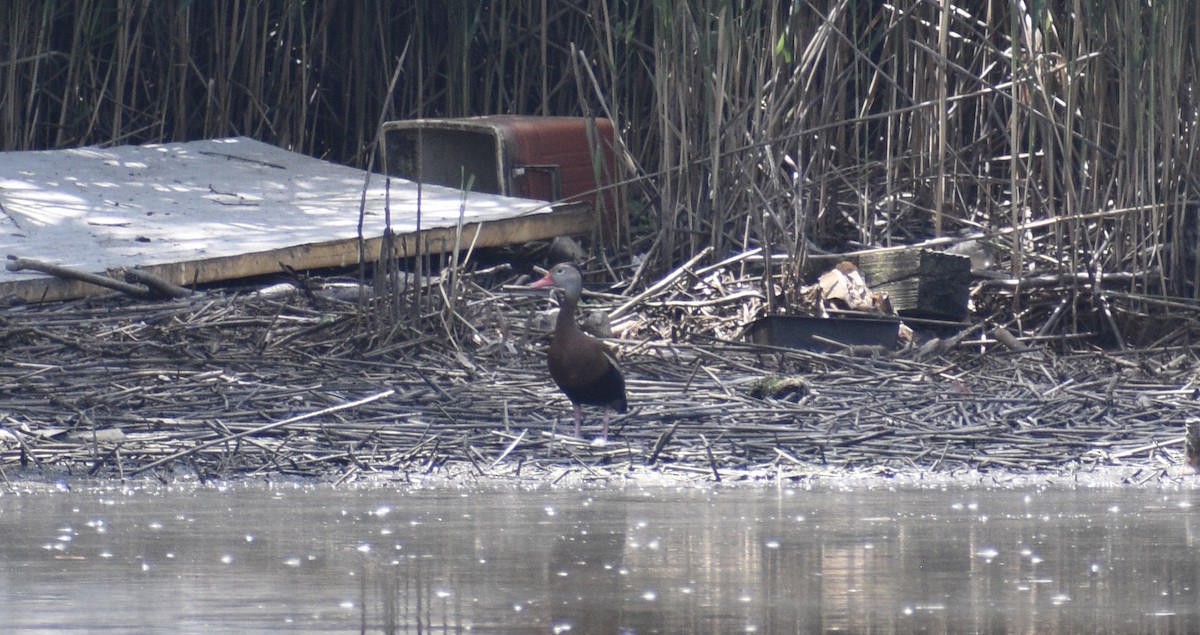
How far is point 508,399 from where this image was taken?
6715mm

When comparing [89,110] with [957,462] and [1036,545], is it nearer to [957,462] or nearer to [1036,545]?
[957,462]

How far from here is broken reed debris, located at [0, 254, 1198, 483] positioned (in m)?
5.80

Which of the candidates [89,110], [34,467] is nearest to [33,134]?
[89,110]

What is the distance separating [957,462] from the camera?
592 centimetres

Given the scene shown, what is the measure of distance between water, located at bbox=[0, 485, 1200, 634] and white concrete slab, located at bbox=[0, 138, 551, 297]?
3.19 metres

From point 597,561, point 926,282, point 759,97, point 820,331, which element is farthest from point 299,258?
point 597,561

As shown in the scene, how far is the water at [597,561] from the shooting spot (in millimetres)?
3385

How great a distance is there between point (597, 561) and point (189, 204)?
222 inches

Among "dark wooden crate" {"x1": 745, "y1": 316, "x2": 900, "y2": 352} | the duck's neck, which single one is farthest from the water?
"dark wooden crate" {"x1": 745, "y1": 316, "x2": 900, "y2": 352}

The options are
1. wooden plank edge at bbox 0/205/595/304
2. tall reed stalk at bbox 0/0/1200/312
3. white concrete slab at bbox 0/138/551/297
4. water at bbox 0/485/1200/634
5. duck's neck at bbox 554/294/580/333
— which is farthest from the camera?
white concrete slab at bbox 0/138/551/297

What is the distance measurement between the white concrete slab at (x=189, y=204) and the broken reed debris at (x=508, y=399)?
0.54 m

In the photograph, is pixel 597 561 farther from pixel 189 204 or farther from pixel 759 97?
pixel 189 204

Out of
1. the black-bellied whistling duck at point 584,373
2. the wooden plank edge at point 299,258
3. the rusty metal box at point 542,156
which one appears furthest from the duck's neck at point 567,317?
the rusty metal box at point 542,156

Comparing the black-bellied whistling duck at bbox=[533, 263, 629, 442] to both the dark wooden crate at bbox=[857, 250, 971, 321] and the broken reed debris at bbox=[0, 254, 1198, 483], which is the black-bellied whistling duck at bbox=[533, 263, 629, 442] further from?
the dark wooden crate at bbox=[857, 250, 971, 321]
